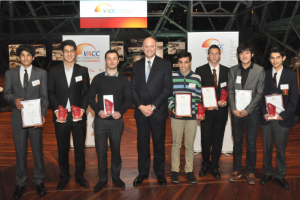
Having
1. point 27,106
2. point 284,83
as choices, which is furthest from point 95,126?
point 284,83

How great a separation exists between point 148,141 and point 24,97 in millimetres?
1601

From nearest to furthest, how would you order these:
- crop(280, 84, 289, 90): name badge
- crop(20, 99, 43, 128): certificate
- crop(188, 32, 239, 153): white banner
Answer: crop(20, 99, 43, 128): certificate
crop(280, 84, 289, 90): name badge
crop(188, 32, 239, 153): white banner

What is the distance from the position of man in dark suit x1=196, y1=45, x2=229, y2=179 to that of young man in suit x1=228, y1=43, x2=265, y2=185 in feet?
0.57

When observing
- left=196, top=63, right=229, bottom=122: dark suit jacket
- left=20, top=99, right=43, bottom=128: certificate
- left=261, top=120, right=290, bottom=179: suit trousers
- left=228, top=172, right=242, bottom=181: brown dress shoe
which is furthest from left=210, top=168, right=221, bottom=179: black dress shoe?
left=20, top=99, right=43, bottom=128: certificate

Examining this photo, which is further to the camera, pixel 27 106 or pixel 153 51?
pixel 153 51

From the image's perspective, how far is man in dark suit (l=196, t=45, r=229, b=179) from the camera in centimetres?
338

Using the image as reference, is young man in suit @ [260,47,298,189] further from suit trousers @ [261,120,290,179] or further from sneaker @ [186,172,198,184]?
sneaker @ [186,172,198,184]

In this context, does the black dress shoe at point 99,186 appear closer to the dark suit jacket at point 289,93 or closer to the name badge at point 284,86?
the dark suit jacket at point 289,93

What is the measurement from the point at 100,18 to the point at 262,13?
5.16 m

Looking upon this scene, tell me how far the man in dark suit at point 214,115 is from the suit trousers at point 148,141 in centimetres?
66

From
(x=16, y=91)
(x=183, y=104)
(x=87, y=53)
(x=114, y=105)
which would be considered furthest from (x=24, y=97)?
(x=87, y=53)

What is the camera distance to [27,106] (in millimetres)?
2736

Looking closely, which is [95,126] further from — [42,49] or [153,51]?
[42,49]

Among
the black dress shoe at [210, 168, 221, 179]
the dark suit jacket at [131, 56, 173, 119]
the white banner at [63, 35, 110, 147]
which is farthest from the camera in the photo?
the white banner at [63, 35, 110, 147]
